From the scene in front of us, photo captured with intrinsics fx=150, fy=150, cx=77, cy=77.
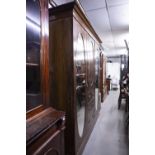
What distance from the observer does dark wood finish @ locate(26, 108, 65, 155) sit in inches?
39.0

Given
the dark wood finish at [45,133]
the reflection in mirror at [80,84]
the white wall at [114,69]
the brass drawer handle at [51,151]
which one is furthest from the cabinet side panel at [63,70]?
the white wall at [114,69]

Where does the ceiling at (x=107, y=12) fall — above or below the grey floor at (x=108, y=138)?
above

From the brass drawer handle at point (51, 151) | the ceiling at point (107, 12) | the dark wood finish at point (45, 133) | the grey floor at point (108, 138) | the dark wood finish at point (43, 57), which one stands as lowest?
the grey floor at point (108, 138)

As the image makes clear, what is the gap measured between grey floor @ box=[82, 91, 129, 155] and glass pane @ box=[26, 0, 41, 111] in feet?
5.76

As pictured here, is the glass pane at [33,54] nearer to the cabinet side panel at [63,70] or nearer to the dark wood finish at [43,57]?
the dark wood finish at [43,57]

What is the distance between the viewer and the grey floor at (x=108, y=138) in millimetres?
2566

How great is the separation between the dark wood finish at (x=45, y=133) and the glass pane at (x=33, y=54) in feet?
0.40

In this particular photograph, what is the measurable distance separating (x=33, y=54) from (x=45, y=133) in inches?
24.7

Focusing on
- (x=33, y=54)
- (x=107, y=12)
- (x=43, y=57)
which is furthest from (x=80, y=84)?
(x=107, y=12)

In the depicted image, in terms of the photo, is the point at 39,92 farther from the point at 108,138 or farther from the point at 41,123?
the point at 108,138

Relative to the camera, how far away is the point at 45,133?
3.80 feet
